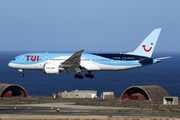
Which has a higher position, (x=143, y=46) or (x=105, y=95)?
(x=143, y=46)

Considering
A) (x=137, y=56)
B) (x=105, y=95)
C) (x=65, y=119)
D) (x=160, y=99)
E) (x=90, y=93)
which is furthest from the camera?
(x=90, y=93)

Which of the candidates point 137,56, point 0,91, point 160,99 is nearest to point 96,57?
point 137,56

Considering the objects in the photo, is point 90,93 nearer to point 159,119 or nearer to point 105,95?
point 105,95

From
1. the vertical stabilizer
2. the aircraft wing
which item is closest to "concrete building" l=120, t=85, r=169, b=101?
the vertical stabilizer

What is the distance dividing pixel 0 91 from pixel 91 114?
169 ft

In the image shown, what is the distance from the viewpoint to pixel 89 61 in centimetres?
10481

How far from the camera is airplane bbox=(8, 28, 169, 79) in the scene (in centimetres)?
10262

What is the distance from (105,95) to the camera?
13225 cm

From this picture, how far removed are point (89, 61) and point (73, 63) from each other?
324 cm

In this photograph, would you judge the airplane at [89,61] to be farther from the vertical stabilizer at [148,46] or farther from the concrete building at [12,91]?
the concrete building at [12,91]

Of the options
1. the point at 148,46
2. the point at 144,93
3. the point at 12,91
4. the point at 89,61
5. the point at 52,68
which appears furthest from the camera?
the point at 12,91

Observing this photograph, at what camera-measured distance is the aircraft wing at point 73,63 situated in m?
103

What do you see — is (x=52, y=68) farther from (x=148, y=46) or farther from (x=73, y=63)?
(x=148, y=46)

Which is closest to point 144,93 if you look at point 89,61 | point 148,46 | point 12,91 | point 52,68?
point 148,46
